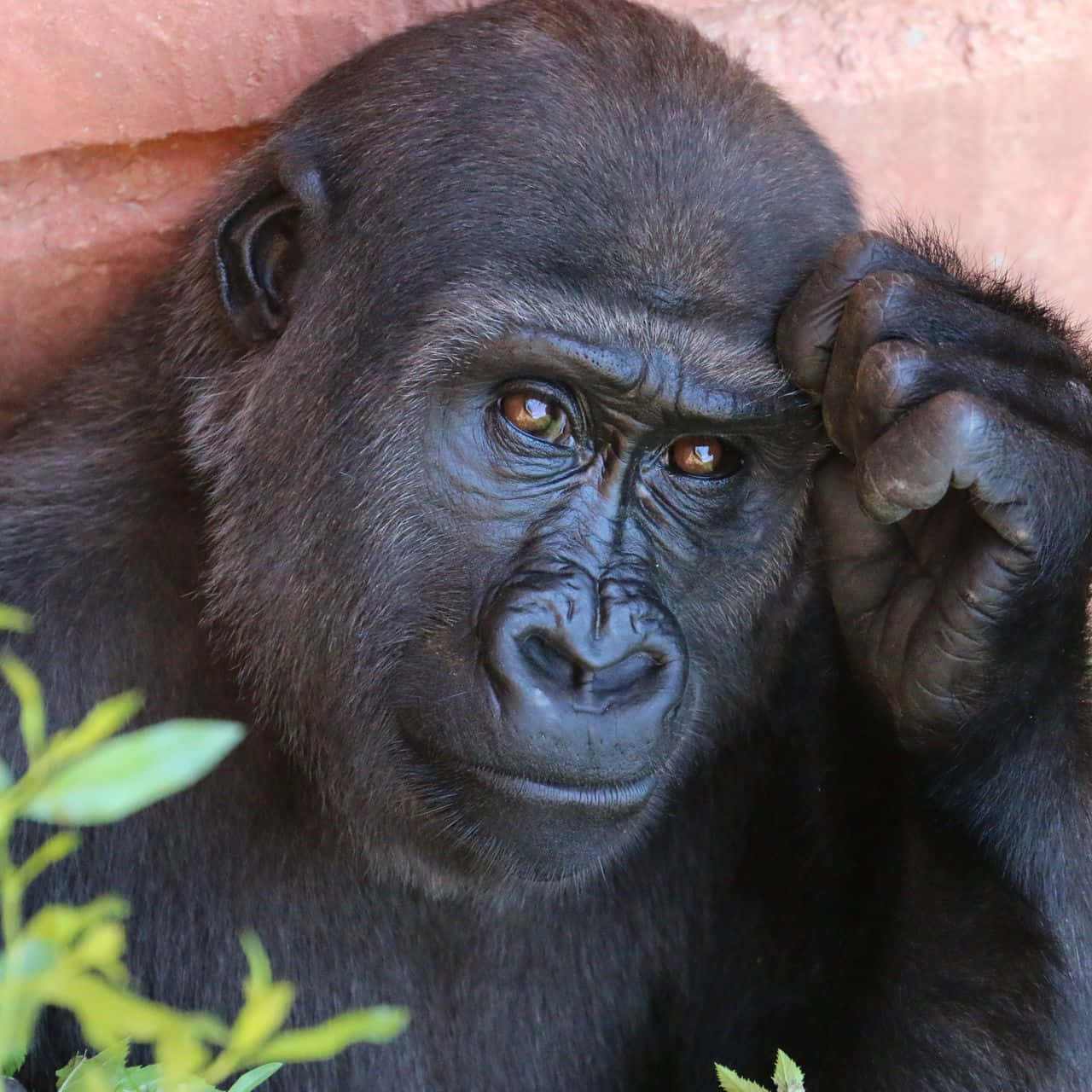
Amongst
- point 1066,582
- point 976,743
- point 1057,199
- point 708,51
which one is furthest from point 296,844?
point 1057,199

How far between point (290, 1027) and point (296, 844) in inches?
14.5

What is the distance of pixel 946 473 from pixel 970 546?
0.81ft

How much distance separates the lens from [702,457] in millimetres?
2947

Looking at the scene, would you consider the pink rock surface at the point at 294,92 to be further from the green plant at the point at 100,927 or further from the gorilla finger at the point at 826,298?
the green plant at the point at 100,927

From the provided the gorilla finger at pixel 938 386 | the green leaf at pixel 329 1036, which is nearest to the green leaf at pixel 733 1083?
the gorilla finger at pixel 938 386

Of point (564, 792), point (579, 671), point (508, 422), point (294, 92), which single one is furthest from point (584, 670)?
point (294, 92)

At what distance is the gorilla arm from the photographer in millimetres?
2494

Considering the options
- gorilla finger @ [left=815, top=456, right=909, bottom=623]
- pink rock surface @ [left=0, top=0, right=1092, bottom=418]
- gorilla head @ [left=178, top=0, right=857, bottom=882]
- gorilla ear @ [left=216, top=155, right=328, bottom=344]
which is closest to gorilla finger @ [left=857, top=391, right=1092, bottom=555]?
gorilla finger @ [left=815, top=456, right=909, bottom=623]

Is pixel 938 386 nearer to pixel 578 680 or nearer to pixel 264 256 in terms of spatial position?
pixel 578 680

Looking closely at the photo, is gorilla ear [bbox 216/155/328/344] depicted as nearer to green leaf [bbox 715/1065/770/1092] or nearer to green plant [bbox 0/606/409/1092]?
green leaf [bbox 715/1065/770/1092]

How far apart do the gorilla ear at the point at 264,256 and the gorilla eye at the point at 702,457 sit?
792 mm

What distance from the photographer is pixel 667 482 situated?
2.91 metres

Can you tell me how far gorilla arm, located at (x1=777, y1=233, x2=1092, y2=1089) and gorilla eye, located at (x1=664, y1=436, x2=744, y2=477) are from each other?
19cm

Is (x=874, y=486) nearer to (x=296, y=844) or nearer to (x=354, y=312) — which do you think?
(x=354, y=312)
